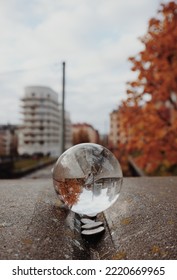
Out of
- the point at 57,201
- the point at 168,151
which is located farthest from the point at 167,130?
the point at 57,201

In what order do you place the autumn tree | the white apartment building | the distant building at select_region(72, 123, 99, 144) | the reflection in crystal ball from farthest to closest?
1. the white apartment building
2. the distant building at select_region(72, 123, 99, 144)
3. the autumn tree
4. the reflection in crystal ball

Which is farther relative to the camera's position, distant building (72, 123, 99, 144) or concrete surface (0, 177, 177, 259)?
distant building (72, 123, 99, 144)

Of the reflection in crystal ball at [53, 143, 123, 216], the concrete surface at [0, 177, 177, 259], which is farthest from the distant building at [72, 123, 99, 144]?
the reflection in crystal ball at [53, 143, 123, 216]

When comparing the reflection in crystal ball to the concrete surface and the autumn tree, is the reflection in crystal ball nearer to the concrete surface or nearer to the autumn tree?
the concrete surface

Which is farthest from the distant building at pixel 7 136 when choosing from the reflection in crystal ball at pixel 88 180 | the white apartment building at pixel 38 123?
the reflection in crystal ball at pixel 88 180

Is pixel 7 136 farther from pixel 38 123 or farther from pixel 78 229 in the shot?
pixel 78 229

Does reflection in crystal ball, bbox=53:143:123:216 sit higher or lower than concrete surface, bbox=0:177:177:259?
higher

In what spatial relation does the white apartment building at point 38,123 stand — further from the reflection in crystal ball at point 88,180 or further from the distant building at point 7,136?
the reflection in crystal ball at point 88,180

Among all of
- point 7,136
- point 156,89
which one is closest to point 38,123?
point 7,136

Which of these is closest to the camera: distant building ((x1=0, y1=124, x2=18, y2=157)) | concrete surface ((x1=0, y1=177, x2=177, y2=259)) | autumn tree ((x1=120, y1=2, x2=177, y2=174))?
concrete surface ((x1=0, y1=177, x2=177, y2=259))
